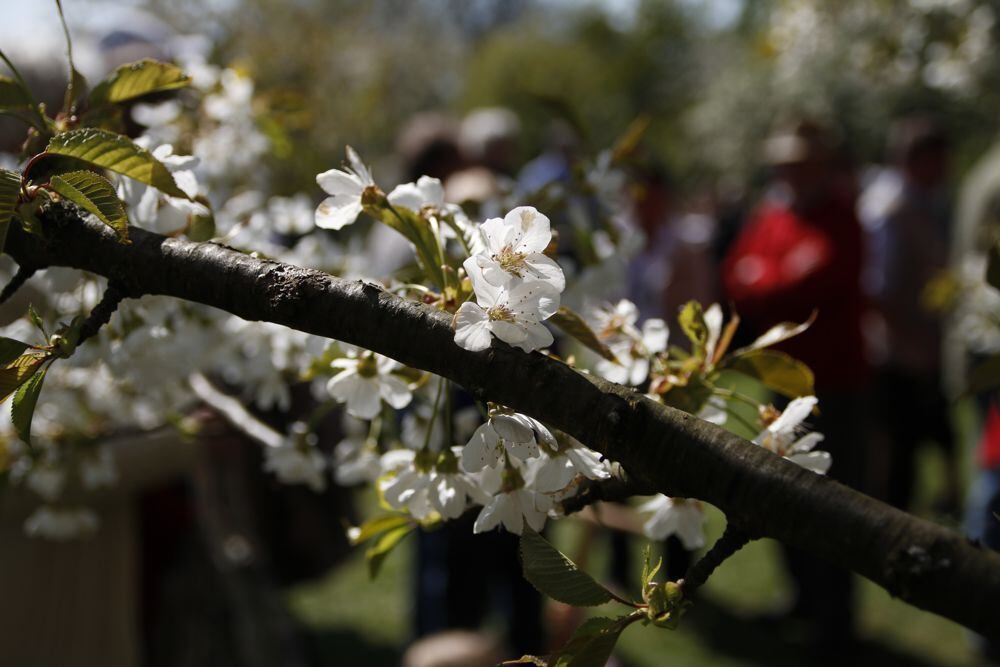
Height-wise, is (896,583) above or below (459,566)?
above

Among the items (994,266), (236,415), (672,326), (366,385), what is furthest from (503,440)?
(672,326)

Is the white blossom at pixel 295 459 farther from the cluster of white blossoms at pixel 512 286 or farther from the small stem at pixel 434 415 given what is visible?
the cluster of white blossoms at pixel 512 286

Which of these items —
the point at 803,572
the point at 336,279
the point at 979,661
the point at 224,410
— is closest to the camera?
the point at 336,279

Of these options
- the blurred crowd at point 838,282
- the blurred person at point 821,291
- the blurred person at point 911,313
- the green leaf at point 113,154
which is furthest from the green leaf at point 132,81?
the blurred person at point 911,313

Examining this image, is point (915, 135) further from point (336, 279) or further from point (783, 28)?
point (336, 279)

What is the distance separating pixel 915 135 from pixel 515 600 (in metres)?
3.31

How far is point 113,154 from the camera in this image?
2.95 ft

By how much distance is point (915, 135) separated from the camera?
17.0 feet

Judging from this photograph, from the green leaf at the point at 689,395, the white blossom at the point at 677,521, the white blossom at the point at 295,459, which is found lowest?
the white blossom at the point at 295,459

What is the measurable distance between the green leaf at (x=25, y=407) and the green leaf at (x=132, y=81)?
15.4 inches

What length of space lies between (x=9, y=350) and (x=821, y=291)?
3.52 m

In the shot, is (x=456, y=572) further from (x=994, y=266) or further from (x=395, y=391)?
(x=994, y=266)

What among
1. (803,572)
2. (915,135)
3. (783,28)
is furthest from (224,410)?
(783,28)

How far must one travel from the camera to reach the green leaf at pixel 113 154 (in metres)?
0.88
